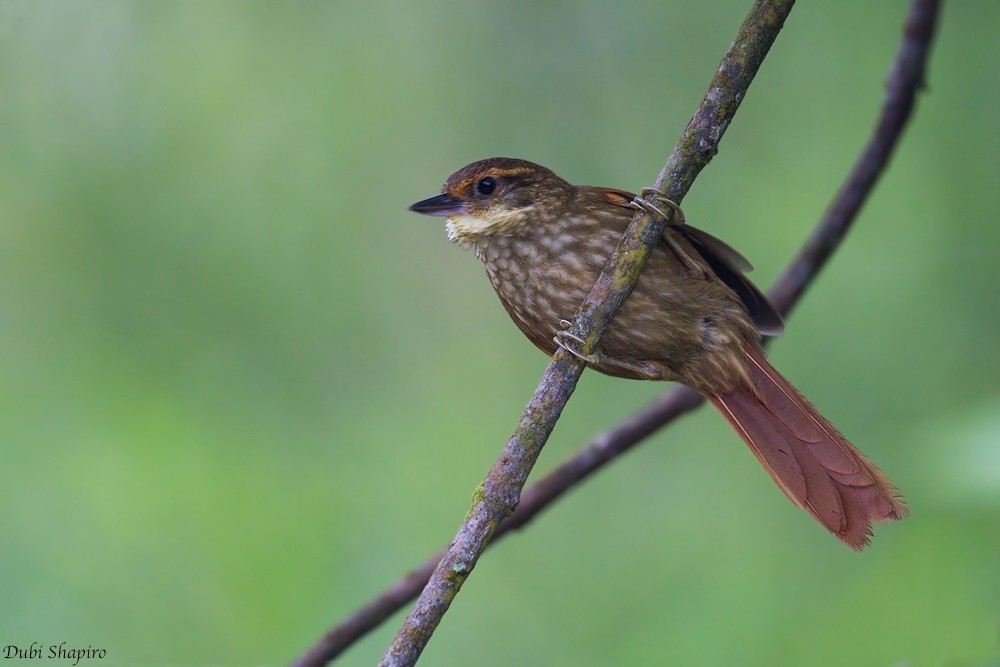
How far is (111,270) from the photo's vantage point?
488cm

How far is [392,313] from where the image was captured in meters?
5.23

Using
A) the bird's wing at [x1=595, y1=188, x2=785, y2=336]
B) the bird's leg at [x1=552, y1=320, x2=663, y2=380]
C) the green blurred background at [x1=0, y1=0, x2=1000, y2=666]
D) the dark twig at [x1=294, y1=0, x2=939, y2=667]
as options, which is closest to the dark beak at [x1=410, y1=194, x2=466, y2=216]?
the bird's wing at [x1=595, y1=188, x2=785, y2=336]

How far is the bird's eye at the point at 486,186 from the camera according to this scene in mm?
3172

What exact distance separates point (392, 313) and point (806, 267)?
2364 mm

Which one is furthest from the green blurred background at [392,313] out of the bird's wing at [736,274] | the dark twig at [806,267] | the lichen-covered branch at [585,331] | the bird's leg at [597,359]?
the lichen-covered branch at [585,331]

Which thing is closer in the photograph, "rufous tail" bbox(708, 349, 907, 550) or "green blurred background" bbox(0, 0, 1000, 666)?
"rufous tail" bbox(708, 349, 907, 550)

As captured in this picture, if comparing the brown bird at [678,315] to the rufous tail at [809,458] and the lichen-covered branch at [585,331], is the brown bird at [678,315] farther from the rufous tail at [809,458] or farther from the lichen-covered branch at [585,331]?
the lichen-covered branch at [585,331]

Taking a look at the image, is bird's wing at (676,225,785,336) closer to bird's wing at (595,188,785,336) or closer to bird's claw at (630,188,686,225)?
bird's wing at (595,188,785,336)

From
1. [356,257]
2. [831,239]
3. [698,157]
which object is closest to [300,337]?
[356,257]

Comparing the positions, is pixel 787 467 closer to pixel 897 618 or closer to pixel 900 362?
pixel 897 618

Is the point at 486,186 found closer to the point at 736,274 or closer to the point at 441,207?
the point at 441,207

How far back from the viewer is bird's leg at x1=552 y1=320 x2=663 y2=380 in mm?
2297

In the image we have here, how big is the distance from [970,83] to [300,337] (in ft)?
10.8

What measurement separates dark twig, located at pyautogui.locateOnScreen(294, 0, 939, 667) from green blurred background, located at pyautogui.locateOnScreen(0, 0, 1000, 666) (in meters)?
1.16
